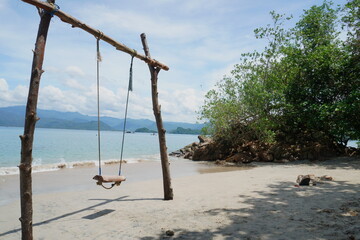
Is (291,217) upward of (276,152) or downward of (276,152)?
downward

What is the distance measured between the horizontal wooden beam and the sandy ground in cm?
426

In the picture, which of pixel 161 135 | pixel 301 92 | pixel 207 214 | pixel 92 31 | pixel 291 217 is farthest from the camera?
pixel 301 92

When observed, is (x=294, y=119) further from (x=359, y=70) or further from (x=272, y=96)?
(x=359, y=70)

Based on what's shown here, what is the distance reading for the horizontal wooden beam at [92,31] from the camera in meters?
4.44

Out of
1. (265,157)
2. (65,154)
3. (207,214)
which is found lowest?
(65,154)

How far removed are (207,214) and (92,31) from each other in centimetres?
507

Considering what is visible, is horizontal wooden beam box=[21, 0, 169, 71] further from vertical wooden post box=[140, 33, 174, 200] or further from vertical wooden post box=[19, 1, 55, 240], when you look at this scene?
vertical wooden post box=[19, 1, 55, 240]

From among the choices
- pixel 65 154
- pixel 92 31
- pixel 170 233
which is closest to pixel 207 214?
pixel 170 233

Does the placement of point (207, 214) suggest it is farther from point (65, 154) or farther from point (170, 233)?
point (65, 154)

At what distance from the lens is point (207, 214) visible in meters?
5.87

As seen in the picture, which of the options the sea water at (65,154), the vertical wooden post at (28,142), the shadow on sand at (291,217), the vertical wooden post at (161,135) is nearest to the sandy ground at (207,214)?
the shadow on sand at (291,217)

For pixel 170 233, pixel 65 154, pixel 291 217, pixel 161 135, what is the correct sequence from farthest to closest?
pixel 65 154 → pixel 161 135 → pixel 291 217 → pixel 170 233

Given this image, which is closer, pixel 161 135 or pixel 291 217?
pixel 291 217

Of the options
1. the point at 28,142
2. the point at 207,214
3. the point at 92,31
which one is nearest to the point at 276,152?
the point at 207,214
